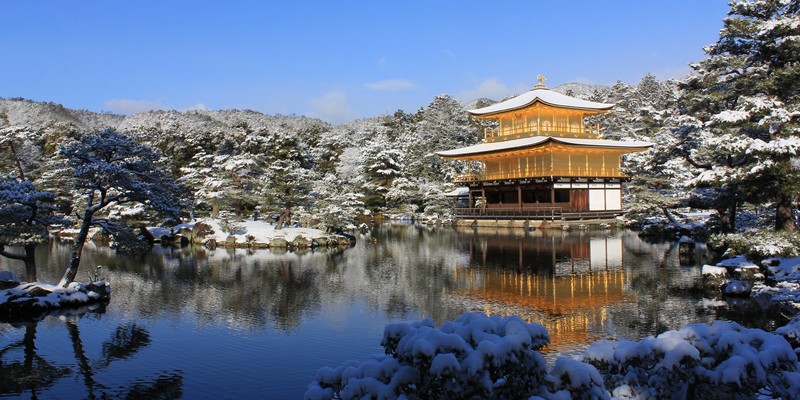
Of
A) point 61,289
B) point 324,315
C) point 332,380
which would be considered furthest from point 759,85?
point 61,289

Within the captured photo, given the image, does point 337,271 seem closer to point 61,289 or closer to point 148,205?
point 148,205

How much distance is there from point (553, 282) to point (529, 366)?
1117cm

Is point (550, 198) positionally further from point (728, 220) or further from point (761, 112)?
point (761, 112)

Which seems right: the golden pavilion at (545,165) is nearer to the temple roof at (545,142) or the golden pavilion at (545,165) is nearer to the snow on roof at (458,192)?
the temple roof at (545,142)

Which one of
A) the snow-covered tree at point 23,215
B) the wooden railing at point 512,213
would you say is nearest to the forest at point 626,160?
the snow-covered tree at point 23,215

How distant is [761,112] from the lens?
13.6 meters

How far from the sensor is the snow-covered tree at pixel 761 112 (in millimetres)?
12766

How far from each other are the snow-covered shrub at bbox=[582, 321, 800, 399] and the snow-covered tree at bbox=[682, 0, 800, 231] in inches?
376

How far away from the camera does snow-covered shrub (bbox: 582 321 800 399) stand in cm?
439

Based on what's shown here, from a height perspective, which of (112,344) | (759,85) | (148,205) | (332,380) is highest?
(759,85)

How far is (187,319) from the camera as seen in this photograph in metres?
11.7

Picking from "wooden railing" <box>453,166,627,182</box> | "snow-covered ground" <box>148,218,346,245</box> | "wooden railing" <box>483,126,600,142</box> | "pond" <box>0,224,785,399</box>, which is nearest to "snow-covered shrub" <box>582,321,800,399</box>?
"pond" <box>0,224,785,399</box>

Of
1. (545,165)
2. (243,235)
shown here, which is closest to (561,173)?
(545,165)

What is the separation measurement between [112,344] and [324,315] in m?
3.94
